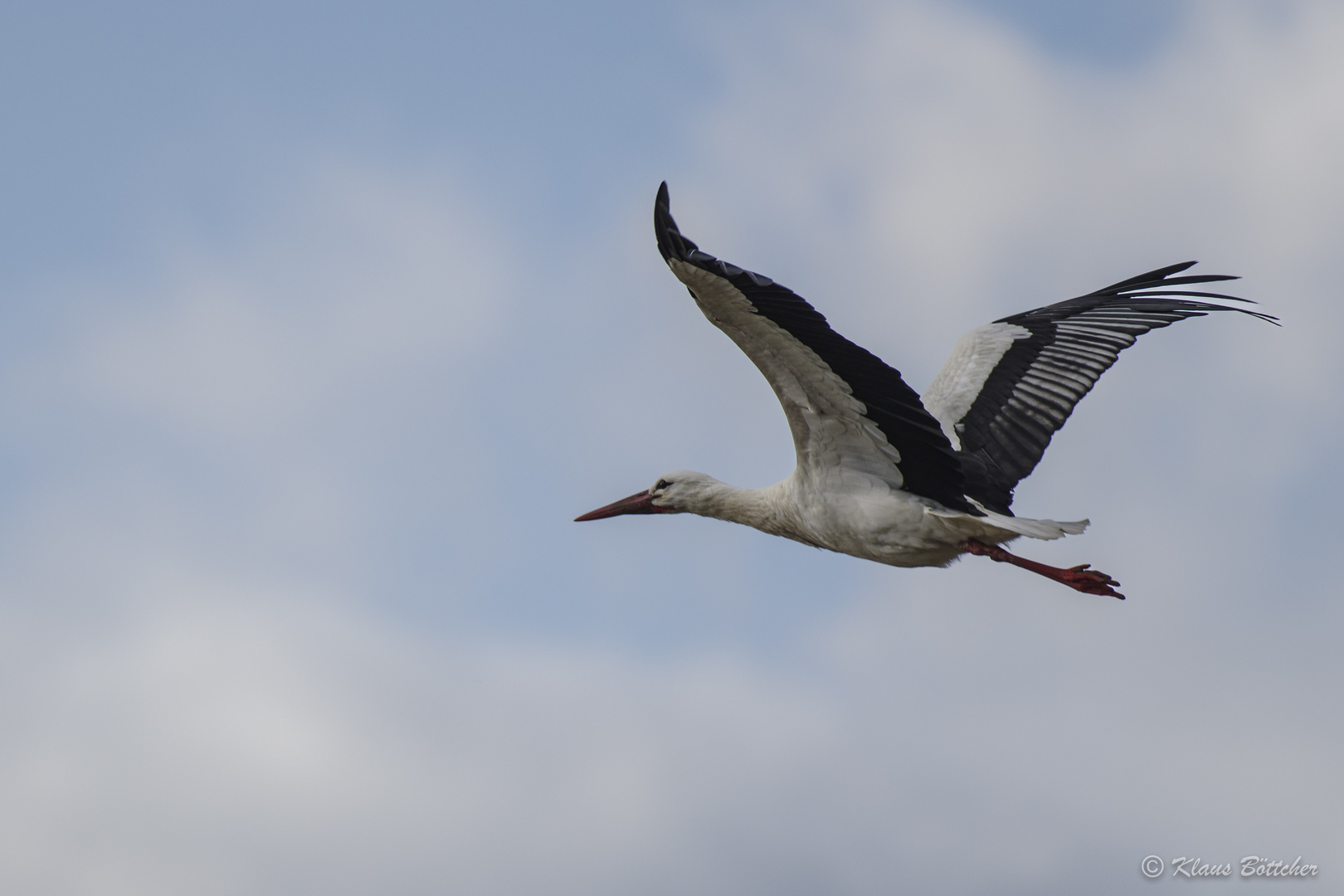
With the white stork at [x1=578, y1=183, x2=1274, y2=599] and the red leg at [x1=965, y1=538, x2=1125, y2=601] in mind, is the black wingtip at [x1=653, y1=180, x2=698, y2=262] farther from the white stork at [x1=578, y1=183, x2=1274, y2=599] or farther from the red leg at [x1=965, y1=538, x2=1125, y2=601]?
the red leg at [x1=965, y1=538, x2=1125, y2=601]

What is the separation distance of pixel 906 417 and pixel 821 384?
1.94 feet

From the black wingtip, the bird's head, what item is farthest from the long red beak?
the black wingtip

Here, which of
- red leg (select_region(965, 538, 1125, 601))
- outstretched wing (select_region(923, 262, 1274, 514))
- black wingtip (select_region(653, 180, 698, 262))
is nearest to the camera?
black wingtip (select_region(653, 180, 698, 262))

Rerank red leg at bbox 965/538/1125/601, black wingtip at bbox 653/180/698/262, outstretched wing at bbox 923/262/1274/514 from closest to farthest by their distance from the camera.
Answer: black wingtip at bbox 653/180/698/262, red leg at bbox 965/538/1125/601, outstretched wing at bbox 923/262/1274/514

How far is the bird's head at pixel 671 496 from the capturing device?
9555 millimetres

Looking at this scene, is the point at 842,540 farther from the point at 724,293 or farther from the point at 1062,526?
the point at 724,293

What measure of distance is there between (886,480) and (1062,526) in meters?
1.17

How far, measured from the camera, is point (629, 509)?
1008 cm

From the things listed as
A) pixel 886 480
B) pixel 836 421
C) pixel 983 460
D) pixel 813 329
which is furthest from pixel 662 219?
pixel 983 460

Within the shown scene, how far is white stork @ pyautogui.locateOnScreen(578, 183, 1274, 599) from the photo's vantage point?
6.61 metres

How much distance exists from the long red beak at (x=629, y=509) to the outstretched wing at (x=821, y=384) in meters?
2.01

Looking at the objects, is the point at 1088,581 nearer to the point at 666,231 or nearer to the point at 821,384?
the point at 821,384

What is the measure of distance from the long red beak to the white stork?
1cm

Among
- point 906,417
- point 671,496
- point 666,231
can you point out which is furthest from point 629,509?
point 666,231
